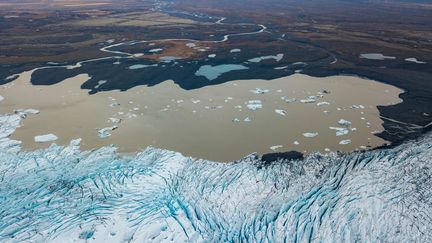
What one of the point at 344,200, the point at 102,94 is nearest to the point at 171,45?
the point at 102,94

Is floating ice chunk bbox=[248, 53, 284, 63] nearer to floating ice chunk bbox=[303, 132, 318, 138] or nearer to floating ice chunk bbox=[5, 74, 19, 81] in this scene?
floating ice chunk bbox=[303, 132, 318, 138]

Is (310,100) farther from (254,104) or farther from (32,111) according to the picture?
(32,111)

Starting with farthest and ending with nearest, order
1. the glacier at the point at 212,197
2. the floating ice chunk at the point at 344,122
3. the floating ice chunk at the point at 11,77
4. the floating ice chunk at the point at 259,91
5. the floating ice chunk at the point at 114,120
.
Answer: the floating ice chunk at the point at 11,77 → the floating ice chunk at the point at 259,91 → the floating ice chunk at the point at 114,120 → the floating ice chunk at the point at 344,122 → the glacier at the point at 212,197

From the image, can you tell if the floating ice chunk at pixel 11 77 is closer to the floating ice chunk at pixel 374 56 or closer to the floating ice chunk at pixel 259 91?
the floating ice chunk at pixel 259 91

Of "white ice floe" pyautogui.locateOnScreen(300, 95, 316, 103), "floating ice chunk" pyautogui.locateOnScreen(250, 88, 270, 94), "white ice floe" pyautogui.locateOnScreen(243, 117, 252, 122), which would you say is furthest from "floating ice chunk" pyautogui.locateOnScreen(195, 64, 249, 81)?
"white ice floe" pyautogui.locateOnScreen(243, 117, 252, 122)

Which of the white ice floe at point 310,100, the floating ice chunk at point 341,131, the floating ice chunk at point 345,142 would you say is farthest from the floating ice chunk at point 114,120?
the floating ice chunk at point 345,142

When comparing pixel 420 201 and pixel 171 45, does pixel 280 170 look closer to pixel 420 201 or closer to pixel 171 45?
pixel 420 201

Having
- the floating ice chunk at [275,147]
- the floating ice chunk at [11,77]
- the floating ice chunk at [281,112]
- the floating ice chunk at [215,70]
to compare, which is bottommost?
the floating ice chunk at [11,77]

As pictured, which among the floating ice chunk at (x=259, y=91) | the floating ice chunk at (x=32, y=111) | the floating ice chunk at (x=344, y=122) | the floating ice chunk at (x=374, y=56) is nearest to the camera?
the floating ice chunk at (x=344, y=122)
